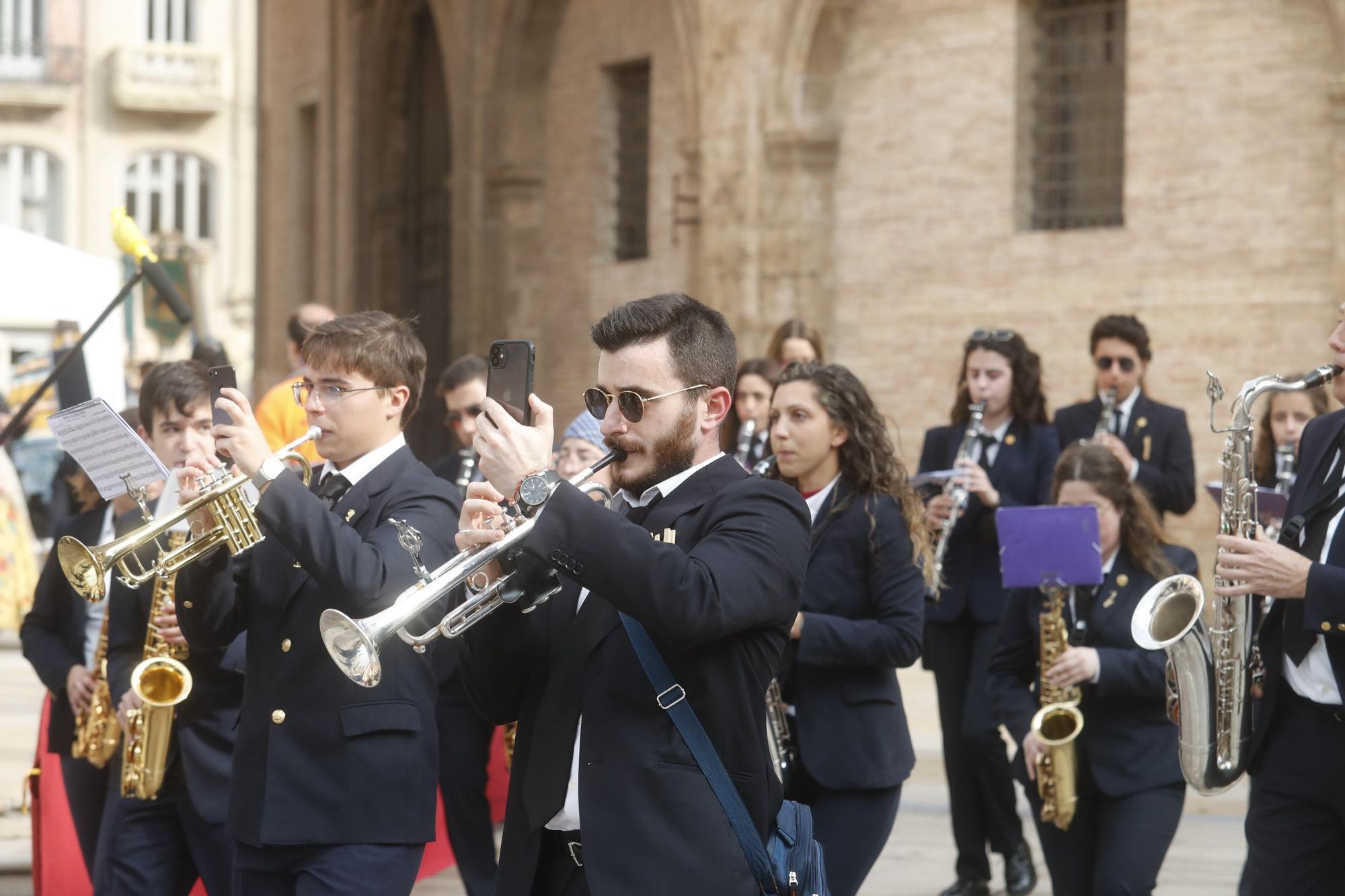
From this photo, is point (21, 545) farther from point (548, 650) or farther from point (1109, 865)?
point (548, 650)

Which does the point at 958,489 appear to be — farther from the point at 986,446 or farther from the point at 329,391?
the point at 329,391

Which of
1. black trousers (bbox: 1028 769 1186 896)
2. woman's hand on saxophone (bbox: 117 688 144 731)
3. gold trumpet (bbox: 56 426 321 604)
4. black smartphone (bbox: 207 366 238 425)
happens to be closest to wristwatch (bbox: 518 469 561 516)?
gold trumpet (bbox: 56 426 321 604)

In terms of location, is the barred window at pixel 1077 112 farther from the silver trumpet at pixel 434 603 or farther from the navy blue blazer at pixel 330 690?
the silver trumpet at pixel 434 603

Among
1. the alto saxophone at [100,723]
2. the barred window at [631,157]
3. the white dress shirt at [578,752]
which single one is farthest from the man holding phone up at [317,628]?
the barred window at [631,157]

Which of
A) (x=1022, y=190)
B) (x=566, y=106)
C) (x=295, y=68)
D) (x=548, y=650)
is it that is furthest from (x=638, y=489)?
(x=295, y=68)

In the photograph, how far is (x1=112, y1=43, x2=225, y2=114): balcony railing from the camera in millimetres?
46344

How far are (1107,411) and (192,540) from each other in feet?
17.9

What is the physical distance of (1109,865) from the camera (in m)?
5.93

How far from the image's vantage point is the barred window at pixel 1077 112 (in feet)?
50.8

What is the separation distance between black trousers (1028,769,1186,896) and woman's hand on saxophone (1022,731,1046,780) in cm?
14

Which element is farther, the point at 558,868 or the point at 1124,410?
the point at 1124,410

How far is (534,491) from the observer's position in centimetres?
343

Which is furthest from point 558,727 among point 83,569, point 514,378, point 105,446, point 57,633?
point 57,633

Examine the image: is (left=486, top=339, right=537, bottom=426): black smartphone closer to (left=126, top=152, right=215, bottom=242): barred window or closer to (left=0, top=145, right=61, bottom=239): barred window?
(left=0, top=145, right=61, bottom=239): barred window
